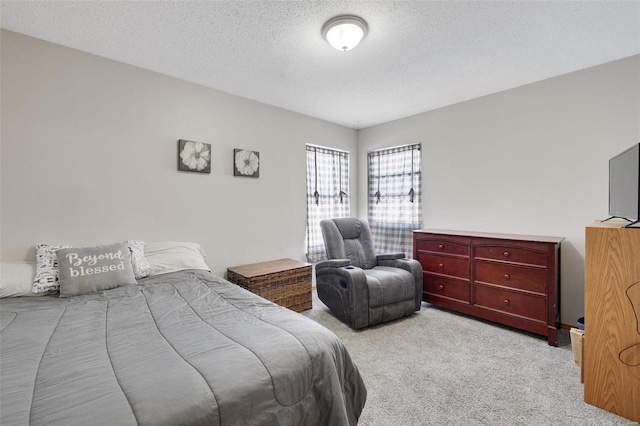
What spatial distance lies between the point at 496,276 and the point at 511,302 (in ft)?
0.86

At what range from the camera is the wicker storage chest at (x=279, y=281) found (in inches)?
114

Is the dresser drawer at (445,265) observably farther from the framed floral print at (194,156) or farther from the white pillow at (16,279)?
the white pillow at (16,279)

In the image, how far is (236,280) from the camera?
304cm

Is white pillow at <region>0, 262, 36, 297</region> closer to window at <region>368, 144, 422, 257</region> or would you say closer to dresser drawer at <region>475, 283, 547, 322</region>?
dresser drawer at <region>475, 283, 547, 322</region>

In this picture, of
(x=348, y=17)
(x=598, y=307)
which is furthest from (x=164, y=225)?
(x=598, y=307)

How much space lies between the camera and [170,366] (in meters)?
1.02

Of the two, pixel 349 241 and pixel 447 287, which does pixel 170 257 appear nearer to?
pixel 349 241

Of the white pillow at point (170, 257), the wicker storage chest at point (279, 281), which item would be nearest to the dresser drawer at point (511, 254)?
the wicker storage chest at point (279, 281)

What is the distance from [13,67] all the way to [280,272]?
273 cm

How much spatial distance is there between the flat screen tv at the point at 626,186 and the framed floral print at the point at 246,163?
10.6ft

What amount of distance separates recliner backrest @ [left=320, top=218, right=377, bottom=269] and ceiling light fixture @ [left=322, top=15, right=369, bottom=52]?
6.34ft

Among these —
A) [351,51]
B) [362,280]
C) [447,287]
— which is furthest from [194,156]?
[447,287]

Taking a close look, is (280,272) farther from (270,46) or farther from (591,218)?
(591,218)

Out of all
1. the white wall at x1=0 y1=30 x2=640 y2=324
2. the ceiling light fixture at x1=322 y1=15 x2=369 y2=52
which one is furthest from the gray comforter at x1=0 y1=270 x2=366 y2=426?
the ceiling light fixture at x1=322 y1=15 x2=369 y2=52
